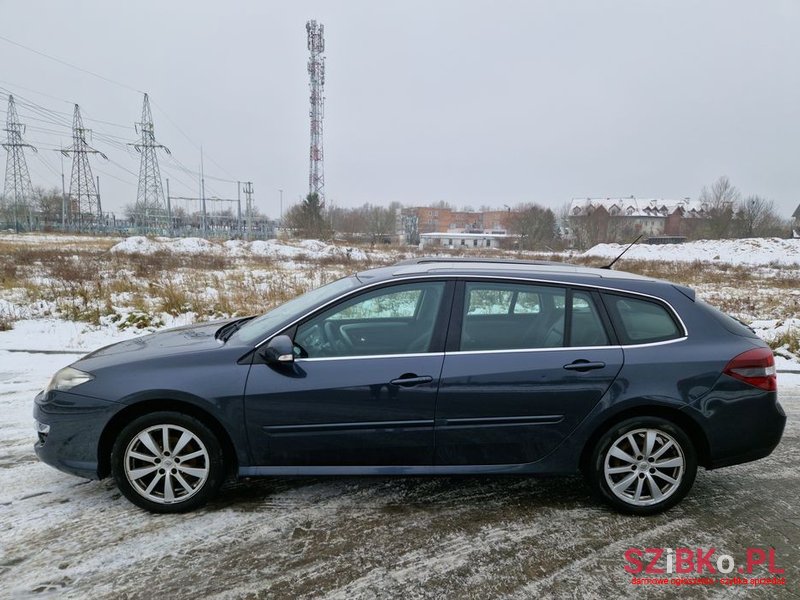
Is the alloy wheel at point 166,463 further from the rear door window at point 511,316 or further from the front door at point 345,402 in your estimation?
the rear door window at point 511,316

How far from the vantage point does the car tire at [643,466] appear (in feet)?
10.6

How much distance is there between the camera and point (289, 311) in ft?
11.8

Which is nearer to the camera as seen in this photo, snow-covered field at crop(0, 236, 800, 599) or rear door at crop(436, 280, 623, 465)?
snow-covered field at crop(0, 236, 800, 599)

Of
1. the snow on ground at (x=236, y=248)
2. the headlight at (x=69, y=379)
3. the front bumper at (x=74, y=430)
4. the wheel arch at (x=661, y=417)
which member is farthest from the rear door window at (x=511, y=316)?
the snow on ground at (x=236, y=248)

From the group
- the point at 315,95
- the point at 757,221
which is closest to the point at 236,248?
the point at 315,95

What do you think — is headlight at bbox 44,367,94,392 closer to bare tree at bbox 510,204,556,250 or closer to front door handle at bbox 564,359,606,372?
front door handle at bbox 564,359,606,372

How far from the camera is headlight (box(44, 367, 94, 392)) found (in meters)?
3.19

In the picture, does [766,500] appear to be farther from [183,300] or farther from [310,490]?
[183,300]

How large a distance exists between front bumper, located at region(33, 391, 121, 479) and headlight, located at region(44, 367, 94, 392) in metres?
0.05

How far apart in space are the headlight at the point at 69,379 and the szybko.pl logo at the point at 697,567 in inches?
138

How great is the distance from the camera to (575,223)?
7575 centimetres

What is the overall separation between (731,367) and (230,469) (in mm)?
3348

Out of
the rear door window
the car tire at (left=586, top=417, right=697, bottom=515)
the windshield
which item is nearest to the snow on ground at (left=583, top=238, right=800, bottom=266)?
the car tire at (left=586, top=417, right=697, bottom=515)

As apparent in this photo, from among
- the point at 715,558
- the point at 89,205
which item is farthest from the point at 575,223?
the point at 715,558
